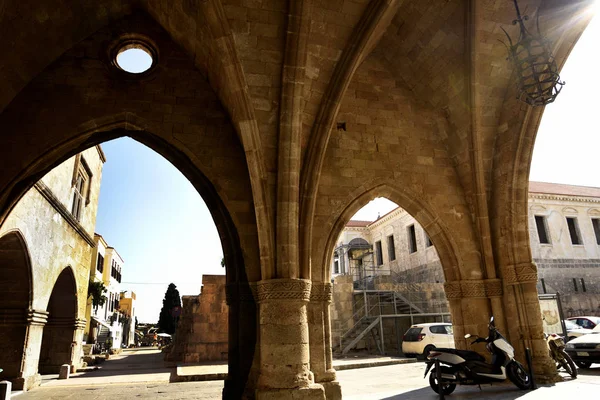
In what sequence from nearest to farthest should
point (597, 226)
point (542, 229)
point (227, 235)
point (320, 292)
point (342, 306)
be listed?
point (320, 292) < point (227, 235) < point (342, 306) < point (542, 229) < point (597, 226)

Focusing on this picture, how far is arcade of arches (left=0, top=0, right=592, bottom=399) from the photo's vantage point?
5.90 m

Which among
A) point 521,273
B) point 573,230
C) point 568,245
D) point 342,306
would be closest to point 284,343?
point 521,273

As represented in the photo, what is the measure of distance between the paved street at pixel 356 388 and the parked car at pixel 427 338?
228cm

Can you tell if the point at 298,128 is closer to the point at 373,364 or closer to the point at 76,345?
the point at 373,364

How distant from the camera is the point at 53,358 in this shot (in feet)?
37.8

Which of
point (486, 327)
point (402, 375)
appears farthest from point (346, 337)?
point (486, 327)

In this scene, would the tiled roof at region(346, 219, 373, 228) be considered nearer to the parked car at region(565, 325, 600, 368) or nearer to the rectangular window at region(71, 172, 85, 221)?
the rectangular window at region(71, 172, 85, 221)

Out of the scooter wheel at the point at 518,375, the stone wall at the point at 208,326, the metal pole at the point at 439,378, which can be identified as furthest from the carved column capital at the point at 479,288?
the stone wall at the point at 208,326

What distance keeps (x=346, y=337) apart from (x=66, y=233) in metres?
9.89

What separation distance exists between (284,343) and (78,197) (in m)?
9.40

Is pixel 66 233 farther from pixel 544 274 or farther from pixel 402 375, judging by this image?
pixel 544 274

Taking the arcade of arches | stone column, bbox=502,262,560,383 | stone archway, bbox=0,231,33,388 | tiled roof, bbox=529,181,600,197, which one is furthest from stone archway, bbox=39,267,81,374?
tiled roof, bbox=529,181,600,197

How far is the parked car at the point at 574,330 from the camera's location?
35.4 ft

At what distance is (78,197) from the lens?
12148 mm
